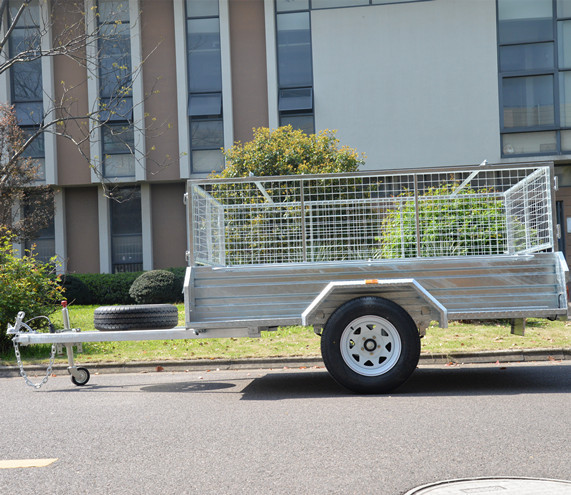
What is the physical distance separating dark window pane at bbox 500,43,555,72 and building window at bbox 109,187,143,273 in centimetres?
1256

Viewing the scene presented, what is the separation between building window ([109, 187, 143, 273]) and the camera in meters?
23.6

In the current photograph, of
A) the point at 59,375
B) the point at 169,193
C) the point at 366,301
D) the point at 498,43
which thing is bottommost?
the point at 59,375

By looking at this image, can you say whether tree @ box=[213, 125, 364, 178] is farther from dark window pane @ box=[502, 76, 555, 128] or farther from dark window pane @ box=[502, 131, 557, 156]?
dark window pane @ box=[502, 76, 555, 128]

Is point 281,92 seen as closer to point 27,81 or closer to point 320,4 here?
point 320,4

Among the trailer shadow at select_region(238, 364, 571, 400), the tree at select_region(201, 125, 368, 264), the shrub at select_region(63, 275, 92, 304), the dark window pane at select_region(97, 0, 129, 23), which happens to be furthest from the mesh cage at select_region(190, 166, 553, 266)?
the dark window pane at select_region(97, 0, 129, 23)

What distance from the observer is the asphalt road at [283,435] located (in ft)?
14.5

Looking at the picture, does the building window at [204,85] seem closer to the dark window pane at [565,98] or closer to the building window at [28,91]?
the building window at [28,91]

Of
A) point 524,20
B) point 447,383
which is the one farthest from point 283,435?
point 524,20

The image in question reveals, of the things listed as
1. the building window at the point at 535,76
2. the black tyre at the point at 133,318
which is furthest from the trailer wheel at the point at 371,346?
the building window at the point at 535,76

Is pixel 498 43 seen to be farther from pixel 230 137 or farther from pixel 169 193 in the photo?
pixel 169 193

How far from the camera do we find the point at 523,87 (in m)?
21.8

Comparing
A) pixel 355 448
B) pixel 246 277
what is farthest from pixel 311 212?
pixel 355 448

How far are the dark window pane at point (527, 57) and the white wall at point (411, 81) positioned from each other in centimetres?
39

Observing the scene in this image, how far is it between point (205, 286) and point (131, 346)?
463 centimetres
